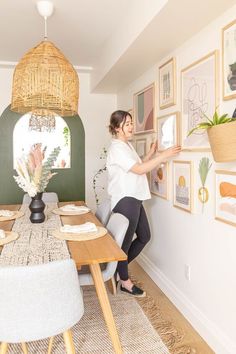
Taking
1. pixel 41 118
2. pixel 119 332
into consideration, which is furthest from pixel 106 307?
pixel 41 118

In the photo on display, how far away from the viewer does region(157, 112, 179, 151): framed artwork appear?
249cm

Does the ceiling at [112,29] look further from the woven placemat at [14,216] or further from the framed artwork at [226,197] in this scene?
the woven placemat at [14,216]

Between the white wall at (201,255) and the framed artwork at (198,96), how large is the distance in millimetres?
62

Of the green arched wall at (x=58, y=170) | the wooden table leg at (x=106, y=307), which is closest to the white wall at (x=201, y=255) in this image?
the wooden table leg at (x=106, y=307)

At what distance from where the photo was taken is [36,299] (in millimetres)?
1262

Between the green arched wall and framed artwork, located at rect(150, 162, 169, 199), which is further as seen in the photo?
the green arched wall

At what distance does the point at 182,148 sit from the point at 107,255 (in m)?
1.10

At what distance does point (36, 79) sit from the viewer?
2.21 metres

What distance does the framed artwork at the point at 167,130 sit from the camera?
2.49 metres

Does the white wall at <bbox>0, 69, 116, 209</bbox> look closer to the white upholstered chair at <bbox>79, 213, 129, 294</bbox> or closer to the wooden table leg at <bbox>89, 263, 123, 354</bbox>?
the white upholstered chair at <bbox>79, 213, 129, 294</bbox>

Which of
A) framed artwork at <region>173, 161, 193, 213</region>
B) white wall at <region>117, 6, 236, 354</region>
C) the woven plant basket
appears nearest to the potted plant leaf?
the woven plant basket

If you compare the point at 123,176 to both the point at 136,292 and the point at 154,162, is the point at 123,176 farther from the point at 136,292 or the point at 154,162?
the point at 136,292

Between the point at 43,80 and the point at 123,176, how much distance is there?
961 millimetres

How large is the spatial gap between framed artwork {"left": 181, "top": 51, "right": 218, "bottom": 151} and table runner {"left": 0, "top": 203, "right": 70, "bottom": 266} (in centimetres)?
109
